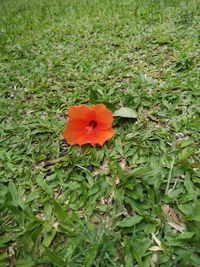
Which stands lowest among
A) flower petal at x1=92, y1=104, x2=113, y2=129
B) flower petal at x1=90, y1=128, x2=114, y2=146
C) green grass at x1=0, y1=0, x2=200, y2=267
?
green grass at x1=0, y1=0, x2=200, y2=267

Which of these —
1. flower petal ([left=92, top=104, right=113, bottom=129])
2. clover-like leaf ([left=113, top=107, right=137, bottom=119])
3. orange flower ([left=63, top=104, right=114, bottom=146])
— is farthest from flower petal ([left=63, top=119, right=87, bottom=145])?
clover-like leaf ([left=113, top=107, right=137, bottom=119])

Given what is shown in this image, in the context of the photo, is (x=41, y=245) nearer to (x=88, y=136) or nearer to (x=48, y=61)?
(x=88, y=136)

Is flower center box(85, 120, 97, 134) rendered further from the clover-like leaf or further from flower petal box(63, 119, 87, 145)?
the clover-like leaf

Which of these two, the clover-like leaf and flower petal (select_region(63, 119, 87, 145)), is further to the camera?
the clover-like leaf

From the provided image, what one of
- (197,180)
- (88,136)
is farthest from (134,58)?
(197,180)

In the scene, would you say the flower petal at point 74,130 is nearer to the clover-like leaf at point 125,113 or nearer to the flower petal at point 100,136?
the flower petal at point 100,136

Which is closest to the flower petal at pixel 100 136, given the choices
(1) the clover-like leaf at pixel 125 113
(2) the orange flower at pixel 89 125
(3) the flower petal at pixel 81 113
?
(2) the orange flower at pixel 89 125

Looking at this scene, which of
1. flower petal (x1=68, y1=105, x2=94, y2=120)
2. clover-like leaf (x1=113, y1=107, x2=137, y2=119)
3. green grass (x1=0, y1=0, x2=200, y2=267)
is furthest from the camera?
clover-like leaf (x1=113, y1=107, x2=137, y2=119)
